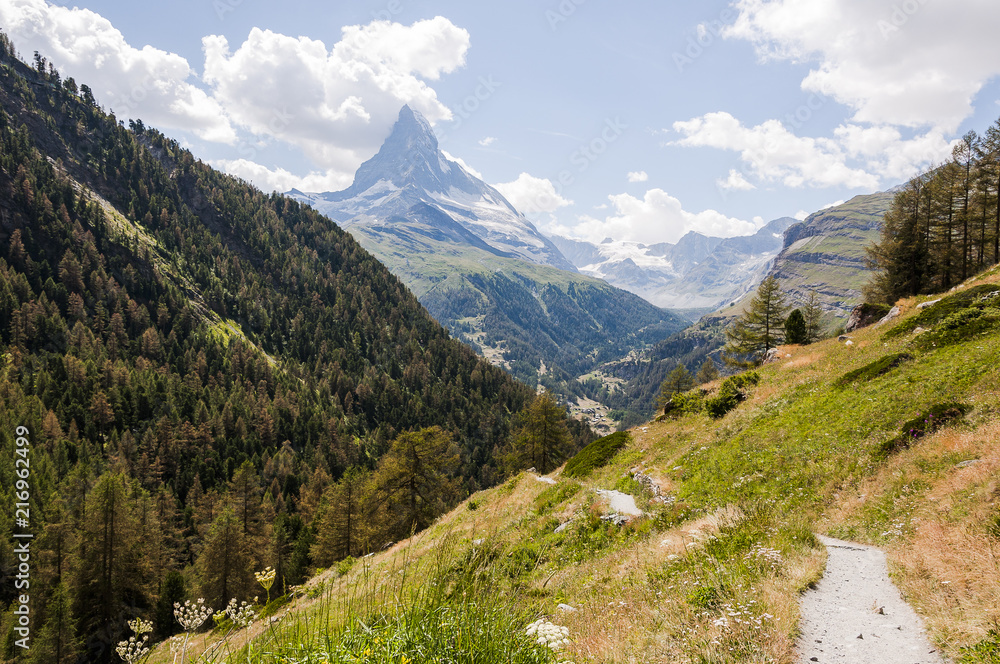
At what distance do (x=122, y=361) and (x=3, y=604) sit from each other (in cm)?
9950

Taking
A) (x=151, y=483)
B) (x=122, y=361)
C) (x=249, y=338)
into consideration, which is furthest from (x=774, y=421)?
(x=249, y=338)

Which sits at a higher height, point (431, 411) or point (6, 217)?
point (6, 217)

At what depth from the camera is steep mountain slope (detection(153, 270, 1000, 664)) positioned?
5.02 meters

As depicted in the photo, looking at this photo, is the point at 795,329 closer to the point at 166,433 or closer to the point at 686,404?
the point at 686,404

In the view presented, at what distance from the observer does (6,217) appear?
16338 cm

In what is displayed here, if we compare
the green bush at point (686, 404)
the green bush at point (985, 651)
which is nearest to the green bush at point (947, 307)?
the green bush at point (686, 404)

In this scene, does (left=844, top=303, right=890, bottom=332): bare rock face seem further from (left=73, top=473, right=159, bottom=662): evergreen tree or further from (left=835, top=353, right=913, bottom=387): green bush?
(left=73, top=473, right=159, bottom=662): evergreen tree

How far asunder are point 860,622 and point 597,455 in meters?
24.8

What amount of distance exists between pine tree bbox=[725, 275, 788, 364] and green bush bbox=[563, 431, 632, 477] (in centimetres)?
3213

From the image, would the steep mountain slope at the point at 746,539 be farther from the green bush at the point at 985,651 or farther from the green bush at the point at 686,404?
the green bush at the point at 686,404

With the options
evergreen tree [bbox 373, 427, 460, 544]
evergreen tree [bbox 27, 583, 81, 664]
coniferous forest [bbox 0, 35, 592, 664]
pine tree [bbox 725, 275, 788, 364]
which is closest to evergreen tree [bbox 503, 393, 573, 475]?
coniferous forest [bbox 0, 35, 592, 664]

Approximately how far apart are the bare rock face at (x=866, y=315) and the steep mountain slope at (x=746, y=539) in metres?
14.9

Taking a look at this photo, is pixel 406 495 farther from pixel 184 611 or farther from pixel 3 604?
pixel 3 604

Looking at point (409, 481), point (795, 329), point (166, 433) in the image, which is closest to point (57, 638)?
point (409, 481)
